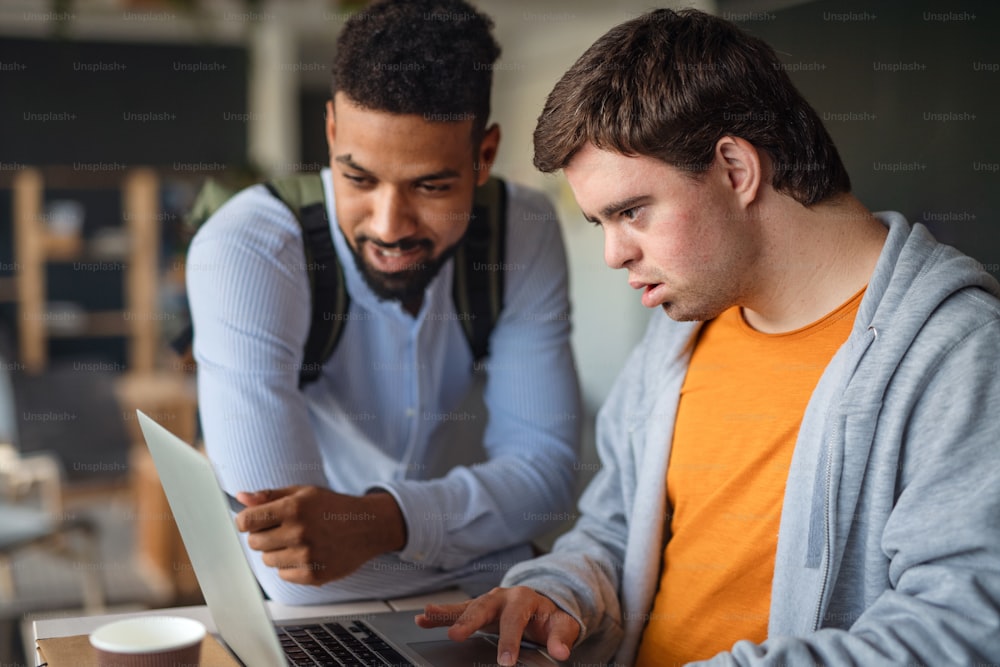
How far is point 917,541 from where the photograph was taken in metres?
1.02

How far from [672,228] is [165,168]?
6331 millimetres

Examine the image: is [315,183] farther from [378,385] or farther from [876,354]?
[876,354]

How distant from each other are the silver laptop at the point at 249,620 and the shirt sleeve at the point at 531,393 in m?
0.31

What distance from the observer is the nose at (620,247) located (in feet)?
4.12

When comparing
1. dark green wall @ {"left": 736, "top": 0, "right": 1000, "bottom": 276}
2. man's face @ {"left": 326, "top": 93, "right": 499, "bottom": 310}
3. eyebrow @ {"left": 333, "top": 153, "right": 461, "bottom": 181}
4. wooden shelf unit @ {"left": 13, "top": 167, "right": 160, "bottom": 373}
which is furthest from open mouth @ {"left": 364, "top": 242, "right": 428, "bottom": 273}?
wooden shelf unit @ {"left": 13, "top": 167, "right": 160, "bottom": 373}

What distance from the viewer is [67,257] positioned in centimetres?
668

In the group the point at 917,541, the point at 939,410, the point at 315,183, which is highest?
the point at 315,183

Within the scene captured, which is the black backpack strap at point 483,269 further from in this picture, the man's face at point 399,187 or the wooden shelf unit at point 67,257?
the wooden shelf unit at point 67,257

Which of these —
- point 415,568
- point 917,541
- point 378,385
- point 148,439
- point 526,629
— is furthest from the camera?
point 378,385

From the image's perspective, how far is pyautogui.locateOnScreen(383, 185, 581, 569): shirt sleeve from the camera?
1.66m

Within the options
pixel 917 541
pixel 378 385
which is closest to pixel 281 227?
pixel 378 385

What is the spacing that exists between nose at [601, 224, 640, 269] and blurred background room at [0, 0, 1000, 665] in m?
0.42

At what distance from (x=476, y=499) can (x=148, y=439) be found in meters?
0.60

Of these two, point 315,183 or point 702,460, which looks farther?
point 315,183
